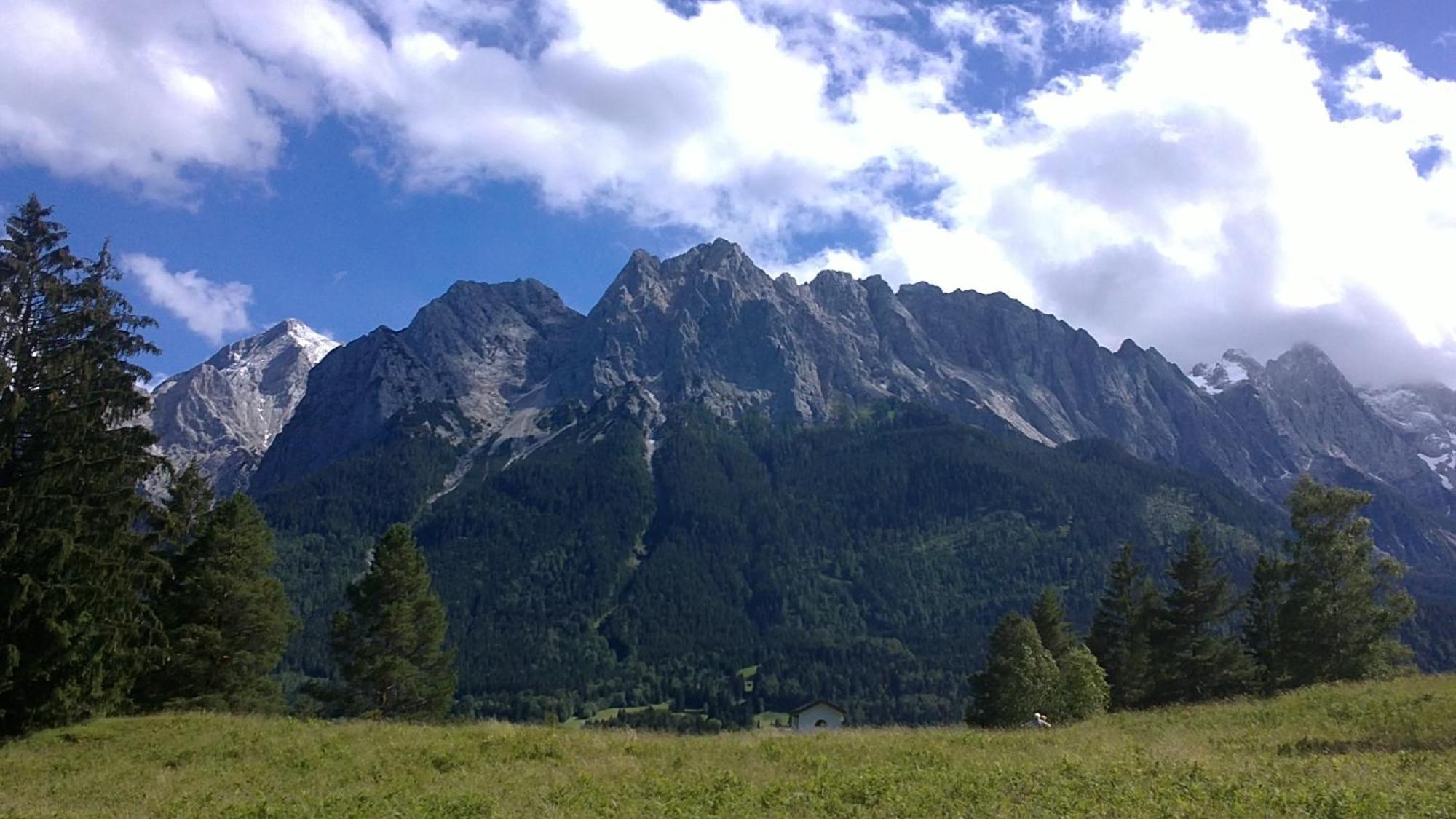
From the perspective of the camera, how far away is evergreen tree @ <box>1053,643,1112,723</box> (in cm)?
4516

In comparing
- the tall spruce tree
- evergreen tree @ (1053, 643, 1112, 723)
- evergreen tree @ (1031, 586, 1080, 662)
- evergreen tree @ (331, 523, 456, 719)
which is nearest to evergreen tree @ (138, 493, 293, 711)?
evergreen tree @ (331, 523, 456, 719)

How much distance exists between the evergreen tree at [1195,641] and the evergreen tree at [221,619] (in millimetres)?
50521

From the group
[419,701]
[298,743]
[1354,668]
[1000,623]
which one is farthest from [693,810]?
[1000,623]

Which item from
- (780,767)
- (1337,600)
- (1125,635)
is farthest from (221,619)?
(1337,600)

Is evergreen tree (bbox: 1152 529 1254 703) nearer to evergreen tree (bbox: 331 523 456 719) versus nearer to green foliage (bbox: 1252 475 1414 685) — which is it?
green foliage (bbox: 1252 475 1414 685)

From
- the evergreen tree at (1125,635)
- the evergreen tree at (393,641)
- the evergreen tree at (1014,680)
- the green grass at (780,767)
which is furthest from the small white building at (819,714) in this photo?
the green grass at (780,767)

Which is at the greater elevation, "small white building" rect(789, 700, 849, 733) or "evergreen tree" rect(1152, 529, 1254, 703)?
"evergreen tree" rect(1152, 529, 1254, 703)

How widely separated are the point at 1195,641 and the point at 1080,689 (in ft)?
49.2

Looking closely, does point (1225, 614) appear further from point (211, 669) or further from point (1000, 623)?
point (211, 669)

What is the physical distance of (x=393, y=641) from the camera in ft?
162

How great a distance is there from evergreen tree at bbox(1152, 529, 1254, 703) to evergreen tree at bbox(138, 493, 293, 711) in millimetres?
50521

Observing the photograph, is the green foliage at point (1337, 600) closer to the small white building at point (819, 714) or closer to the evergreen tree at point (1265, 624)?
the evergreen tree at point (1265, 624)

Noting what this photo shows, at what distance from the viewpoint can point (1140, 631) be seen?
58.5m

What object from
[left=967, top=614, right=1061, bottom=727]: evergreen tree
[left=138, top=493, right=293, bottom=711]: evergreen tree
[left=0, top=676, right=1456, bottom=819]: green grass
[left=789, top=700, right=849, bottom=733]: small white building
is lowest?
[left=789, top=700, right=849, bottom=733]: small white building
